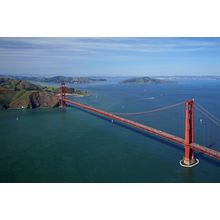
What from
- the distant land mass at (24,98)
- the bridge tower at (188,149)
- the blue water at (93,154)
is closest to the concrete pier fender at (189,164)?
the bridge tower at (188,149)

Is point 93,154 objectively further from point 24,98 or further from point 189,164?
point 24,98

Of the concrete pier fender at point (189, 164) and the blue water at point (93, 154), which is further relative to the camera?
the concrete pier fender at point (189, 164)

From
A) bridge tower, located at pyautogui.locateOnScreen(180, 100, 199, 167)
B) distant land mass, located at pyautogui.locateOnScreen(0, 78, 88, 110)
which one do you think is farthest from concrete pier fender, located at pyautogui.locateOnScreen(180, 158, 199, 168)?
distant land mass, located at pyautogui.locateOnScreen(0, 78, 88, 110)

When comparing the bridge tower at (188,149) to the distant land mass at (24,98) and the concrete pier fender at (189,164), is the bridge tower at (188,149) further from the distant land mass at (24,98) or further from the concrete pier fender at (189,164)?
the distant land mass at (24,98)

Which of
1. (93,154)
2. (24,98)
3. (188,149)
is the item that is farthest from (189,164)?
(24,98)

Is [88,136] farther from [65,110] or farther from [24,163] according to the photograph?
[65,110]

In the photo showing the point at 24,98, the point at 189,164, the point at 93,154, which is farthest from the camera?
the point at 24,98

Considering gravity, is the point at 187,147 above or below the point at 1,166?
above

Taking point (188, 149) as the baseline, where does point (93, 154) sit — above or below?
below

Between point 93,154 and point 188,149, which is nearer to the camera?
point 188,149

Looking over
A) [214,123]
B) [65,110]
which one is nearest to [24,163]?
[214,123]

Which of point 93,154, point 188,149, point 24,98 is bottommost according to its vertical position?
point 93,154
